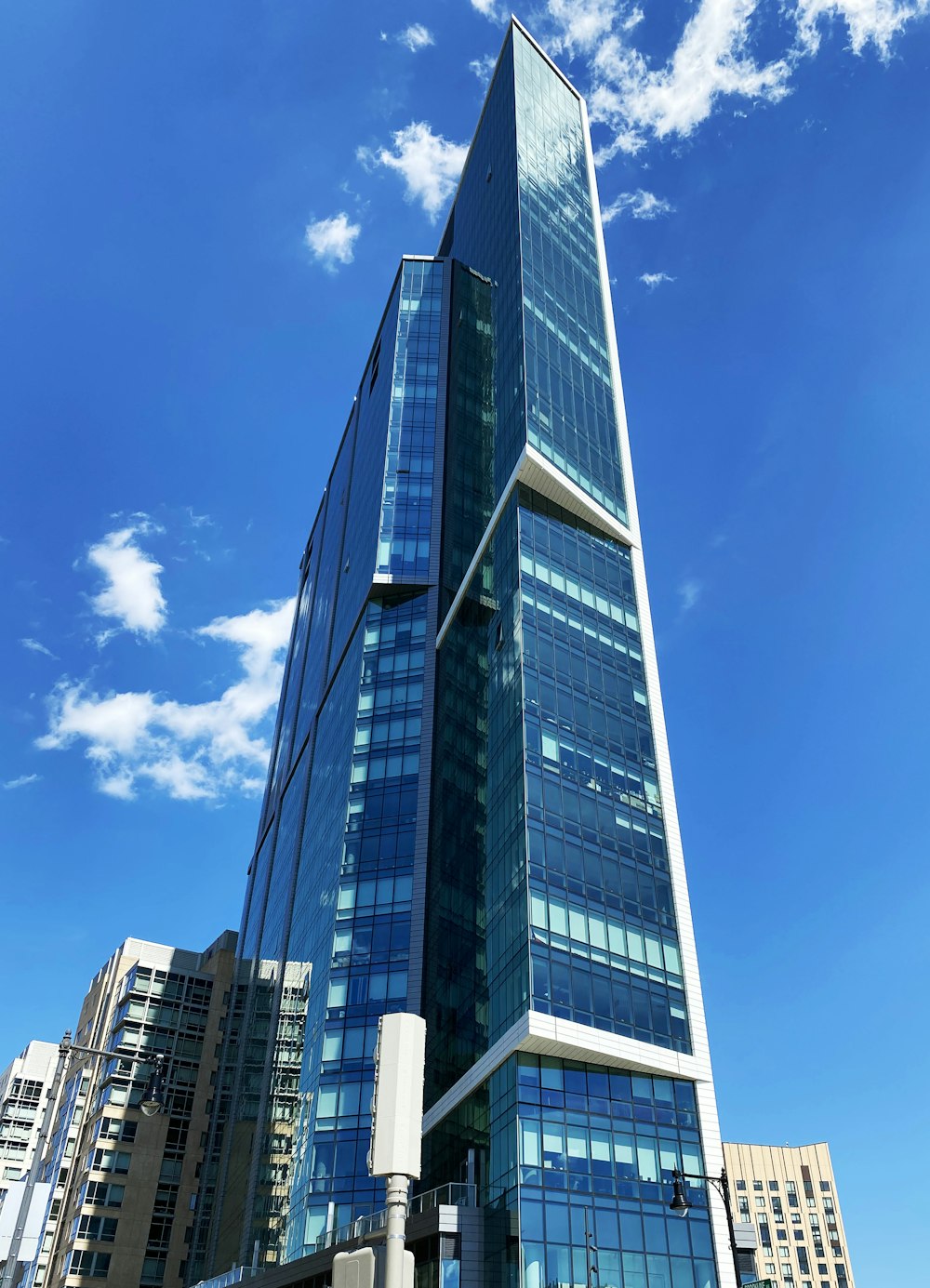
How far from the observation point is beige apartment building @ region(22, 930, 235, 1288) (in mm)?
91562

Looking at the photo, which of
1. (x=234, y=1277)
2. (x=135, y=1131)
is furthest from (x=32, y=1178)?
(x=135, y=1131)

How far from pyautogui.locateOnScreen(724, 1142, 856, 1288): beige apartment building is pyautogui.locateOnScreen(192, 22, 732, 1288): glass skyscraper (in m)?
94.9

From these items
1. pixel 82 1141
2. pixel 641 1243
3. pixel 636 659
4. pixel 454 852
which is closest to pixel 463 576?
pixel 636 659

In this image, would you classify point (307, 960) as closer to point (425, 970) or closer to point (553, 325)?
point (425, 970)

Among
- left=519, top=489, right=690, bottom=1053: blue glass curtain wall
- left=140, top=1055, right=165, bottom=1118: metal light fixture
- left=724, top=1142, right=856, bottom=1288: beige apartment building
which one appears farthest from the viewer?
left=724, top=1142, right=856, bottom=1288: beige apartment building

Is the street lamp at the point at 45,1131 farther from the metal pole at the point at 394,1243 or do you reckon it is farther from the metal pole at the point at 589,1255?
the metal pole at the point at 589,1255

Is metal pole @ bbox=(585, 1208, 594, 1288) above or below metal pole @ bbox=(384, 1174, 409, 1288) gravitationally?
above

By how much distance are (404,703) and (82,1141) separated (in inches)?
2188

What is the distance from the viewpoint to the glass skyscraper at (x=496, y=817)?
52875 mm

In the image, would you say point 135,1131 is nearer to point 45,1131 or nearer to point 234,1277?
point 234,1277

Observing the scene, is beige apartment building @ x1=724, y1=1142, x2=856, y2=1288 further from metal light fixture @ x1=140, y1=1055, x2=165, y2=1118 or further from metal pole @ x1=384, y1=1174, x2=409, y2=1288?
metal pole @ x1=384, y1=1174, x2=409, y2=1288

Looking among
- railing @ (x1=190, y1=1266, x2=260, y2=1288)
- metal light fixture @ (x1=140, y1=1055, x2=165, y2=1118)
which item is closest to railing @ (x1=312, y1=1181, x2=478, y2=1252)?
railing @ (x1=190, y1=1266, x2=260, y2=1288)

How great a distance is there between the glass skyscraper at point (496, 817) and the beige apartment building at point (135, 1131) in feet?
10.6

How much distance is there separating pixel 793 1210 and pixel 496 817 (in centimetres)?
12735
